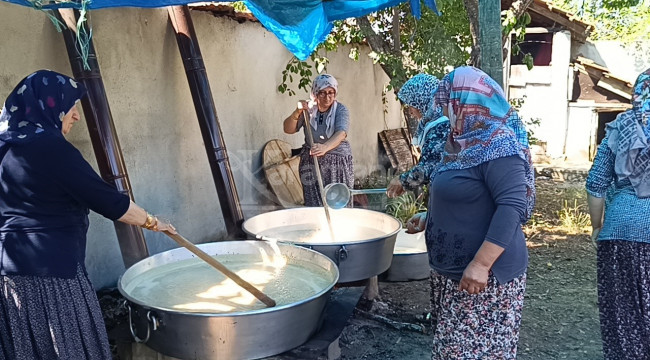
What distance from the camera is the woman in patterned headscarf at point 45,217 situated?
193 cm

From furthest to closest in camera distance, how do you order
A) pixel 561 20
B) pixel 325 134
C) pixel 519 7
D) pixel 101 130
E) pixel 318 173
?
pixel 561 20 → pixel 519 7 → pixel 325 134 → pixel 318 173 → pixel 101 130

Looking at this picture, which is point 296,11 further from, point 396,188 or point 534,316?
point 534,316

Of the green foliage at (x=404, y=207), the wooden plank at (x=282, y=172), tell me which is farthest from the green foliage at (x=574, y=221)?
the wooden plank at (x=282, y=172)

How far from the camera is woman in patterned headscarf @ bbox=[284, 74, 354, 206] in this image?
14.2 feet

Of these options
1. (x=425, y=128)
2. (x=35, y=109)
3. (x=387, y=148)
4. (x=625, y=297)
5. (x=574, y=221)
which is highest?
(x=35, y=109)

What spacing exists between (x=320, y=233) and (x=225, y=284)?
1.35m

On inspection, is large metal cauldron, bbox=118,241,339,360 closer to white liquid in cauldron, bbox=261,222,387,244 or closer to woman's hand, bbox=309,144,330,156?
white liquid in cauldron, bbox=261,222,387,244

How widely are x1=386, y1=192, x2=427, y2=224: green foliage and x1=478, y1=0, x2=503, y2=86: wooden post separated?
9.88ft

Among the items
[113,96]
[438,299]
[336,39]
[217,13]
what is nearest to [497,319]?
[438,299]

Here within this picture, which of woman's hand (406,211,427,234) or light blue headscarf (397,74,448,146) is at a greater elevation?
light blue headscarf (397,74,448,146)

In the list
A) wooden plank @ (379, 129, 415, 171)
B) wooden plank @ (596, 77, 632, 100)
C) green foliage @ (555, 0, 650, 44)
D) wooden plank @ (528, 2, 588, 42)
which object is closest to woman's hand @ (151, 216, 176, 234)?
wooden plank @ (379, 129, 415, 171)

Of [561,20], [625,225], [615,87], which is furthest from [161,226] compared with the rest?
[615,87]

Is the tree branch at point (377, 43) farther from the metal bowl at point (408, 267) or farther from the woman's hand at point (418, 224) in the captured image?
the woman's hand at point (418, 224)

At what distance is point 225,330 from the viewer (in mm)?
1990
